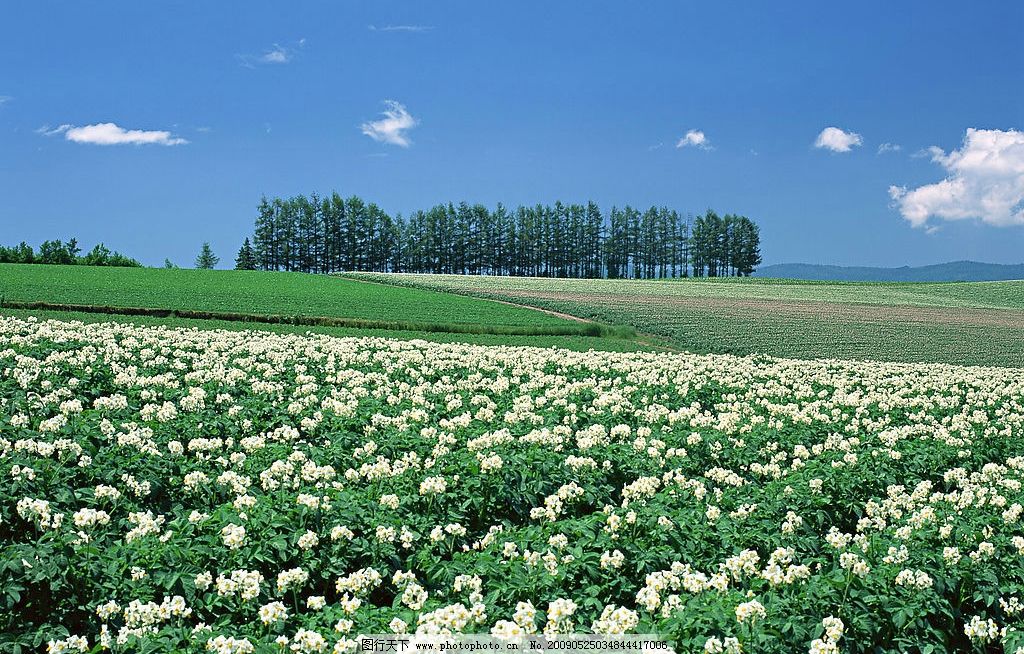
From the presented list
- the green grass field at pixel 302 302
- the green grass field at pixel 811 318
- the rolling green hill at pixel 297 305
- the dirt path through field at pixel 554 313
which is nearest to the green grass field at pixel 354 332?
the dirt path through field at pixel 554 313

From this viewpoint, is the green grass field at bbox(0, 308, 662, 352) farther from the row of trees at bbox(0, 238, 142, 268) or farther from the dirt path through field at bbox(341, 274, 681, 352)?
the row of trees at bbox(0, 238, 142, 268)

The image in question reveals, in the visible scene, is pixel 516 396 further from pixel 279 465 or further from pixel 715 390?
pixel 279 465

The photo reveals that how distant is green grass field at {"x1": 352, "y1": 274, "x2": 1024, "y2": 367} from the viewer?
3766 centimetres

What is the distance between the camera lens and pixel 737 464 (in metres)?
10.8

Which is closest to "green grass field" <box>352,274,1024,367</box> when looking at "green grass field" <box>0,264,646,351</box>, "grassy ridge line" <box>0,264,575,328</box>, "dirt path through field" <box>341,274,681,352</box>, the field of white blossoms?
"dirt path through field" <box>341,274,681,352</box>

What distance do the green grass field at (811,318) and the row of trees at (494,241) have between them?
5587 centimetres

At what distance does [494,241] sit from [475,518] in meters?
137

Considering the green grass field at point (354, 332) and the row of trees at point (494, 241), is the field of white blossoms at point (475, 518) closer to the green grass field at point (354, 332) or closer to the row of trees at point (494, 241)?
the green grass field at point (354, 332)

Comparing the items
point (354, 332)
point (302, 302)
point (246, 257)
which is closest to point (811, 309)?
point (354, 332)

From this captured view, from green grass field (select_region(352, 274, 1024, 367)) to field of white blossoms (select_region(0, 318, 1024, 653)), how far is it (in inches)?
945

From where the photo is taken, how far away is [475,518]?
8.42 metres

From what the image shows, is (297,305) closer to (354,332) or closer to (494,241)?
(354,332)

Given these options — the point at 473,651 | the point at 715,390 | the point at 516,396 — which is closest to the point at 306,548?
the point at 473,651

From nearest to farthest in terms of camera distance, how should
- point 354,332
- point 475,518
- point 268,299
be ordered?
point 475,518, point 354,332, point 268,299
